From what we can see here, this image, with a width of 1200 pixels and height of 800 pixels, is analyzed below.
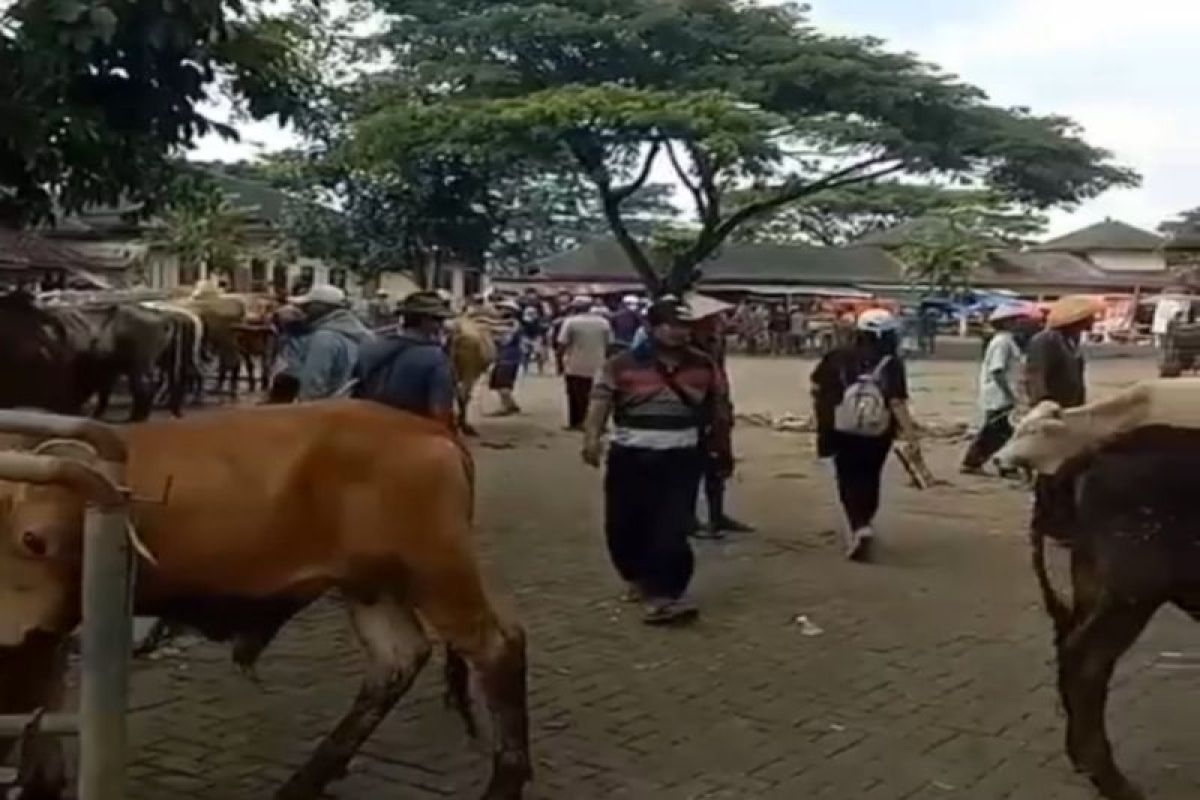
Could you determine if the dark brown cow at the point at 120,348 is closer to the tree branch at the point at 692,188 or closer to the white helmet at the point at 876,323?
the white helmet at the point at 876,323

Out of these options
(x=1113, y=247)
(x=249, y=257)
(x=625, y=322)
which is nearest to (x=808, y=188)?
(x=625, y=322)

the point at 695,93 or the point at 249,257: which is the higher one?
the point at 695,93

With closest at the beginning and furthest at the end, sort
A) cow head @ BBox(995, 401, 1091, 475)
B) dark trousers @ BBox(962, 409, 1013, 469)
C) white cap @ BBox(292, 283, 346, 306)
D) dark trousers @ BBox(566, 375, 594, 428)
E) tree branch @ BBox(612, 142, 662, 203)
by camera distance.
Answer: cow head @ BBox(995, 401, 1091, 475) → white cap @ BBox(292, 283, 346, 306) → dark trousers @ BBox(962, 409, 1013, 469) → dark trousers @ BBox(566, 375, 594, 428) → tree branch @ BBox(612, 142, 662, 203)

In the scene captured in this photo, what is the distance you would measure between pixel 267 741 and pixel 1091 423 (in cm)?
308

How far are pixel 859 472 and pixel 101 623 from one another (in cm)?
815

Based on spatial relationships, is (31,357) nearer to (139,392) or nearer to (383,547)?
(139,392)

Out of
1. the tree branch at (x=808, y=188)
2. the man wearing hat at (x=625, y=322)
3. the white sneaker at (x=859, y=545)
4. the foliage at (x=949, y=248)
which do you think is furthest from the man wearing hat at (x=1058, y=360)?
the foliage at (x=949, y=248)

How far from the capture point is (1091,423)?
19.3 feet

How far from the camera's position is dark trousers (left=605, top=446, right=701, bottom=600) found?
8445mm

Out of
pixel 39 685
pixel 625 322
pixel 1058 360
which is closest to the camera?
pixel 39 685

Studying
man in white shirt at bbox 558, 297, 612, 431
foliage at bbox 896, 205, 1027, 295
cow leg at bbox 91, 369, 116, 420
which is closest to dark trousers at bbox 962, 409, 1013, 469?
man in white shirt at bbox 558, 297, 612, 431

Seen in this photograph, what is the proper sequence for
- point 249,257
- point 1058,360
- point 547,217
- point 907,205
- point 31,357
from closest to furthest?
point 31,357 < point 1058,360 < point 907,205 < point 249,257 < point 547,217

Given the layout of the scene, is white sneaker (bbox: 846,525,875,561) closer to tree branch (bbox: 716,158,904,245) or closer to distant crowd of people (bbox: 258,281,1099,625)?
distant crowd of people (bbox: 258,281,1099,625)

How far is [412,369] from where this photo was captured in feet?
25.3
